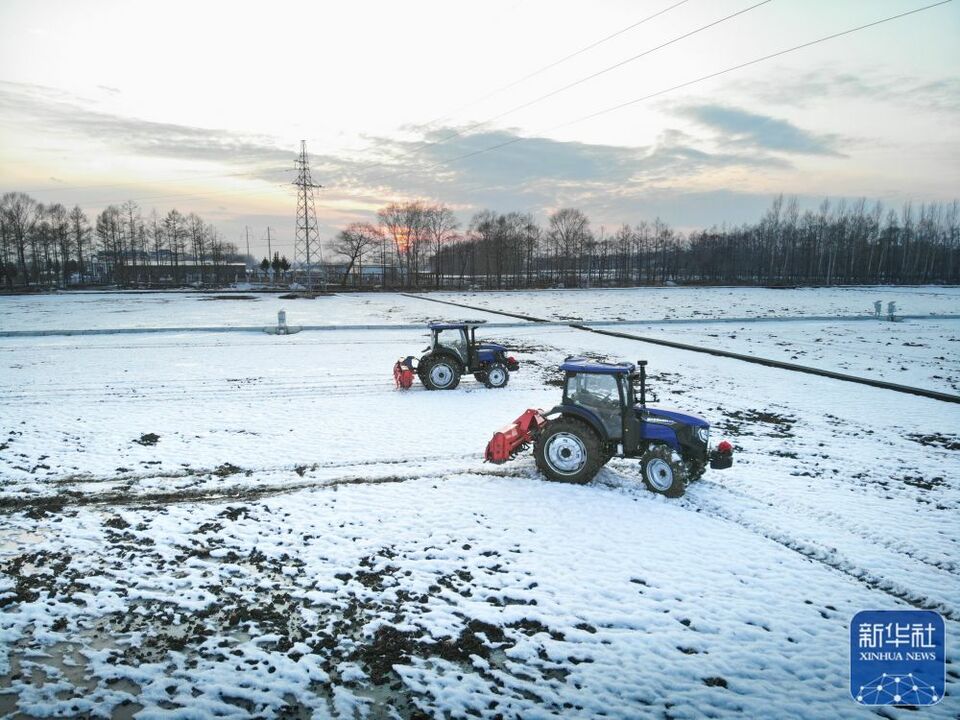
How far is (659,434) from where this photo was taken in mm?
8234

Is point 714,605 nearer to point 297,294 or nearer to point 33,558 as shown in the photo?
point 33,558

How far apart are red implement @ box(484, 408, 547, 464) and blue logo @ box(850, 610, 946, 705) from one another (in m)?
4.86

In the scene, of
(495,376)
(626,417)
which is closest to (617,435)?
(626,417)

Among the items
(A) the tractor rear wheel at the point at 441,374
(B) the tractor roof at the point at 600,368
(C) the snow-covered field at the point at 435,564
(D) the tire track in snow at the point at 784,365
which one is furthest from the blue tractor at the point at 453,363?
(D) the tire track in snow at the point at 784,365

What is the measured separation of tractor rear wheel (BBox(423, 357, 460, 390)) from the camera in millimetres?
15555

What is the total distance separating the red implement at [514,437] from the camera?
351 inches

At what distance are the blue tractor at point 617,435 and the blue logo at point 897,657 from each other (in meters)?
2.90

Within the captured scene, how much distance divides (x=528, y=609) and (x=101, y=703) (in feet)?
12.9

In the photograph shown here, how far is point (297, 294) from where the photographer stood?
57438 millimetres

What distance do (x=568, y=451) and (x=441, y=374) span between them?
7.55 metres

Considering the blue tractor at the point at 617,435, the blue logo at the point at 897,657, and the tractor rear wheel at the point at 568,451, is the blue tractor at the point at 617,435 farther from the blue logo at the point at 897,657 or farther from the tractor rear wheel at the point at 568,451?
the blue logo at the point at 897,657

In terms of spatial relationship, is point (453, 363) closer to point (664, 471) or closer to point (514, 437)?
point (514, 437)

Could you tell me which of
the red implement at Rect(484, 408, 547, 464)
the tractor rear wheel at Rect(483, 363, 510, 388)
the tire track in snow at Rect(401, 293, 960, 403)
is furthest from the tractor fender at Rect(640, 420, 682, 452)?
the tire track in snow at Rect(401, 293, 960, 403)

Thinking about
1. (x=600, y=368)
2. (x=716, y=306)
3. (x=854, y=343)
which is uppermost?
(x=716, y=306)
